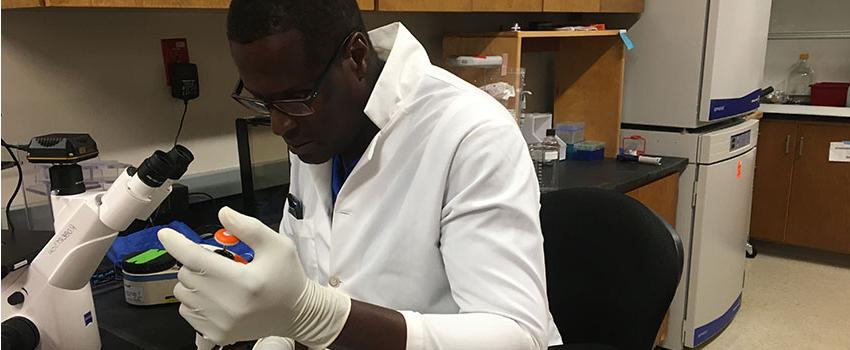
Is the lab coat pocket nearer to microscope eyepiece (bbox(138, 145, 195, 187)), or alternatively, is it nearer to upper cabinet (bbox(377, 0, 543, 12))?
microscope eyepiece (bbox(138, 145, 195, 187))

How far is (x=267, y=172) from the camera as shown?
71.9 inches

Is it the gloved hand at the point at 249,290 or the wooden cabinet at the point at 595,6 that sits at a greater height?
the wooden cabinet at the point at 595,6

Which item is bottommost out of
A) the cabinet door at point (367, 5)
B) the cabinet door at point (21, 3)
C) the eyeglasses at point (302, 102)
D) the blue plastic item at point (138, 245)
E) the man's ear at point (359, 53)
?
the blue plastic item at point (138, 245)

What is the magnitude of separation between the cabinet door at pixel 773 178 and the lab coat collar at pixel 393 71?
319 cm

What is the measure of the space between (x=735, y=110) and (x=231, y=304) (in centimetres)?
228

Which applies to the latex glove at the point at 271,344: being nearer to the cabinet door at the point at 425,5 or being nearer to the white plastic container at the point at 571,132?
the cabinet door at the point at 425,5

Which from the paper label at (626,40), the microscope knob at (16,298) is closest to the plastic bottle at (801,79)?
the paper label at (626,40)

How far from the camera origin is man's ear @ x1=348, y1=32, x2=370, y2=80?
0.91m

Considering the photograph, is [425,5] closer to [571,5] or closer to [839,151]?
[571,5]

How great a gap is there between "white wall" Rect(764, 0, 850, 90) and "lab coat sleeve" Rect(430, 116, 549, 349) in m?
3.75

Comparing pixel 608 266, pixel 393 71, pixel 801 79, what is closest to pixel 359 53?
pixel 393 71

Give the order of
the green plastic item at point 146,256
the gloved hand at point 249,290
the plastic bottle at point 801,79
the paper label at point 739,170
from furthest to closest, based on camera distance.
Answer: the plastic bottle at point 801,79
the paper label at point 739,170
the green plastic item at point 146,256
the gloved hand at point 249,290

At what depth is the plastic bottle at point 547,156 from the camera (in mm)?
2261

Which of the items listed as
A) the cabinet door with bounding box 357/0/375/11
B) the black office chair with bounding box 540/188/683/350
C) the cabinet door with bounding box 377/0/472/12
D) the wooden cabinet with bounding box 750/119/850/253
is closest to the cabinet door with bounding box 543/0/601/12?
the cabinet door with bounding box 377/0/472/12
